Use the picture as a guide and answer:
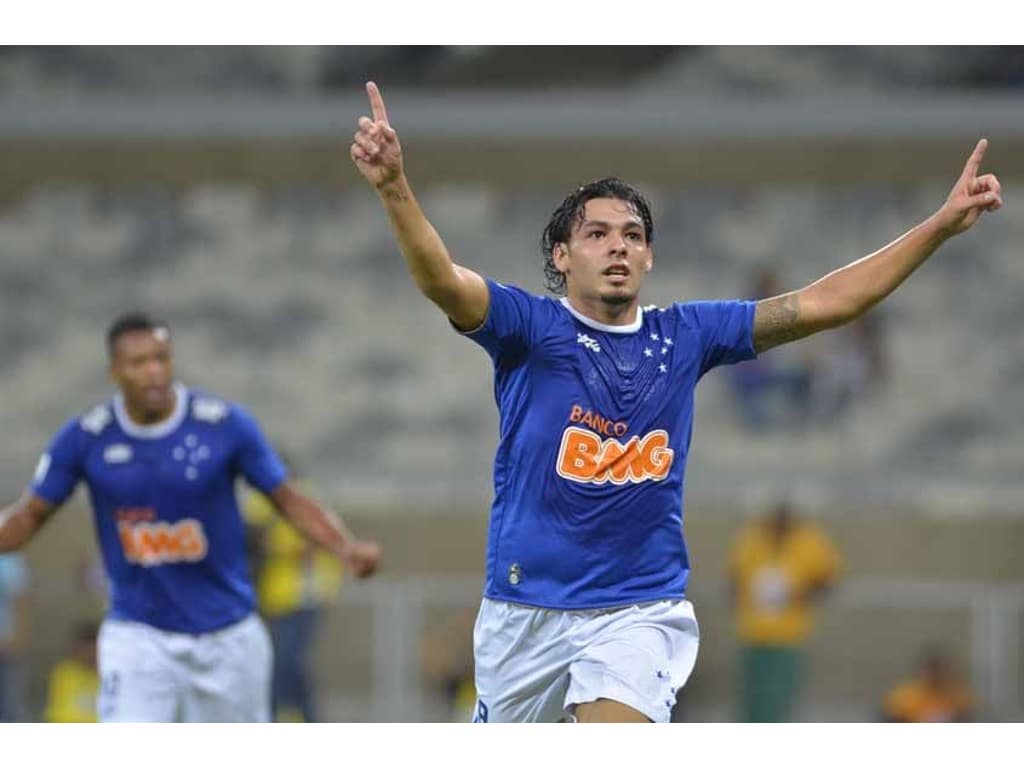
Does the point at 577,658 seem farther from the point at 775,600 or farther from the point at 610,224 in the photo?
the point at 775,600

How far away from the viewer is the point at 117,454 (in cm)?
809

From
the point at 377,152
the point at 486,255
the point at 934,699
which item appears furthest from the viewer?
the point at 486,255

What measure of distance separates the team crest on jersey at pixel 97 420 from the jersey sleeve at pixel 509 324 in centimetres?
258

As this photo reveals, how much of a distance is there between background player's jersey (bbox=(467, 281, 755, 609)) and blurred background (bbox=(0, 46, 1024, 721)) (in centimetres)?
1098

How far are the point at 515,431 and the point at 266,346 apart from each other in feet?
43.5

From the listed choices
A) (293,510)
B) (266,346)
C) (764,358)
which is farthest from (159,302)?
(293,510)

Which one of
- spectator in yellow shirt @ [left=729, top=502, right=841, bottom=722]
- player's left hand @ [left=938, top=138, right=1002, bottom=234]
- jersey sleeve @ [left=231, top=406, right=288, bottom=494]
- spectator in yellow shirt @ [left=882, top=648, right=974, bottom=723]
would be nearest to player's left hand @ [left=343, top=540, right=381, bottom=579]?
jersey sleeve @ [left=231, top=406, right=288, bottom=494]

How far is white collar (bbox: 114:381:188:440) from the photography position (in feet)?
26.7

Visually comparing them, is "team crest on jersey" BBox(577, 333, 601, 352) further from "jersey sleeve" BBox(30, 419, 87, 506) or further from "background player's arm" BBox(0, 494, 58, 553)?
"background player's arm" BBox(0, 494, 58, 553)

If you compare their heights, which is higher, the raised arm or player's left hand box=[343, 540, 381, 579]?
the raised arm

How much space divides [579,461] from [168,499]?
8.34ft

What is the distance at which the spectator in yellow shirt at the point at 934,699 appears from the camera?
13.5m

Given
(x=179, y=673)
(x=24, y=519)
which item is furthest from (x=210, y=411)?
(x=179, y=673)

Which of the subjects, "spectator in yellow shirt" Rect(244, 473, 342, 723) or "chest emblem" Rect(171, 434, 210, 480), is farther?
"spectator in yellow shirt" Rect(244, 473, 342, 723)
